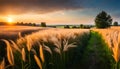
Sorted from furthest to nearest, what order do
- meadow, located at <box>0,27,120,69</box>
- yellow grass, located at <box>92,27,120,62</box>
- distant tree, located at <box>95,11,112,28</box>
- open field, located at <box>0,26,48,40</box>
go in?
1. distant tree, located at <box>95,11,112,28</box>
2. open field, located at <box>0,26,48,40</box>
3. yellow grass, located at <box>92,27,120,62</box>
4. meadow, located at <box>0,27,120,69</box>

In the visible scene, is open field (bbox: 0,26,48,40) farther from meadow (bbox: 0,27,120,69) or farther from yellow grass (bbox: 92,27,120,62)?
yellow grass (bbox: 92,27,120,62)

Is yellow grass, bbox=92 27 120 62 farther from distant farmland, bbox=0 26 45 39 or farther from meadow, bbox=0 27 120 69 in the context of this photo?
distant farmland, bbox=0 26 45 39

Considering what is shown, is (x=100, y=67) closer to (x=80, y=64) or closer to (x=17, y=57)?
(x=80, y=64)

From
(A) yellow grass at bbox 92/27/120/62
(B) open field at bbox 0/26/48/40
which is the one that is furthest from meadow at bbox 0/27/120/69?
(B) open field at bbox 0/26/48/40

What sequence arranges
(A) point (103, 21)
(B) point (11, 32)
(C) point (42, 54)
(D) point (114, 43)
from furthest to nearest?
(A) point (103, 21)
(B) point (11, 32)
(D) point (114, 43)
(C) point (42, 54)

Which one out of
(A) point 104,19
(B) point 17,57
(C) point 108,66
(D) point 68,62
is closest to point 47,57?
(B) point 17,57

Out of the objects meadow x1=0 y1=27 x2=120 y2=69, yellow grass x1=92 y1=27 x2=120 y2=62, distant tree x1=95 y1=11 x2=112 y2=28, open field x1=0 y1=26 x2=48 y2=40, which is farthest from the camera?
distant tree x1=95 y1=11 x2=112 y2=28

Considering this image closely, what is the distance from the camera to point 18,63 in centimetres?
772

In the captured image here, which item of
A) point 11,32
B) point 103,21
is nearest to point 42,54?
point 11,32

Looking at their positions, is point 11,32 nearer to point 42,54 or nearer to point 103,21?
point 42,54

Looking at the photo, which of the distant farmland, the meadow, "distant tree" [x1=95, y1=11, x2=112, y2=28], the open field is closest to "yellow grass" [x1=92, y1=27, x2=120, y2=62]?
the meadow

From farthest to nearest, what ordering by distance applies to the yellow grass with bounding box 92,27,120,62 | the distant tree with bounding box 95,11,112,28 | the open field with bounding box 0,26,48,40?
the distant tree with bounding box 95,11,112,28
the open field with bounding box 0,26,48,40
the yellow grass with bounding box 92,27,120,62

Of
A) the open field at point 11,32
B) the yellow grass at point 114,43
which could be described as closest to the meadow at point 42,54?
the yellow grass at point 114,43

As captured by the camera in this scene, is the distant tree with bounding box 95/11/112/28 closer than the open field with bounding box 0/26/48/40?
No
